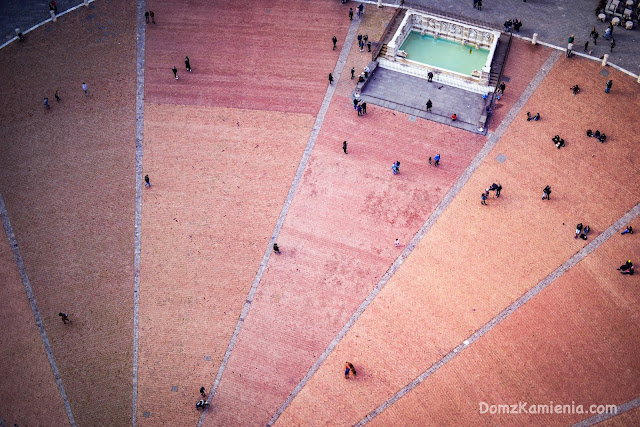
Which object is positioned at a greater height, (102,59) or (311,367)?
(102,59)

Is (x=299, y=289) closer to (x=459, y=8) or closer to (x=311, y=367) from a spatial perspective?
(x=311, y=367)

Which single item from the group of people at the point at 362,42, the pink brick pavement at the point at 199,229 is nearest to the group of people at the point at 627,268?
the pink brick pavement at the point at 199,229

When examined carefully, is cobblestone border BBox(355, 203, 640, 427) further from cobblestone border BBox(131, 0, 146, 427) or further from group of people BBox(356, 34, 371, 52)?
group of people BBox(356, 34, 371, 52)

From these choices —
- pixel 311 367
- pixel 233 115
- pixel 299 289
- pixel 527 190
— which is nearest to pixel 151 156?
pixel 233 115

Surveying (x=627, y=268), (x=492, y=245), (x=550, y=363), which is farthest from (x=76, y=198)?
(x=627, y=268)

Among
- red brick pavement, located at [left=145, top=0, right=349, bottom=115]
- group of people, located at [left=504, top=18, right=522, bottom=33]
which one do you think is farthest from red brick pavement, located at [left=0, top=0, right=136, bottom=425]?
group of people, located at [left=504, top=18, right=522, bottom=33]

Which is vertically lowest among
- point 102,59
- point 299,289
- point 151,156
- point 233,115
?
point 299,289
